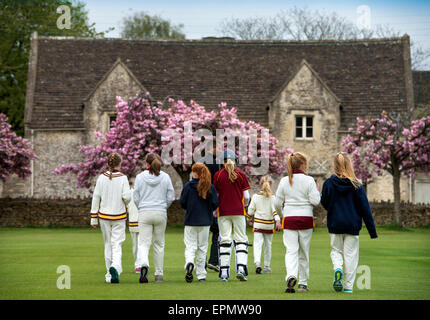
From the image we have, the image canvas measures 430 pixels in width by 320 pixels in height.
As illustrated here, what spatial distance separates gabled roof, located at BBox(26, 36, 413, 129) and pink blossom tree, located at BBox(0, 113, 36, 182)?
4.34 m

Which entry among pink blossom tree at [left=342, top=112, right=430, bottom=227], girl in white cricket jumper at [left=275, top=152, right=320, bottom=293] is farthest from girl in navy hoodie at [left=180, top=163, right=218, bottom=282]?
pink blossom tree at [left=342, top=112, right=430, bottom=227]

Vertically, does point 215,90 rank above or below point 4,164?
above

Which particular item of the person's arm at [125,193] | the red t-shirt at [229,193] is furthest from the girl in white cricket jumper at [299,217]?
the person's arm at [125,193]

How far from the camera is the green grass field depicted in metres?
10.3

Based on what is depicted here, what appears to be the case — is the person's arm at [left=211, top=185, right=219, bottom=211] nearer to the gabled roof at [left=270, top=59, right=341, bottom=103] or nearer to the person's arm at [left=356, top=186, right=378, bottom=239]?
the person's arm at [left=356, top=186, right=378, bottom=239]

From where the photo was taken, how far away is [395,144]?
31.8 m

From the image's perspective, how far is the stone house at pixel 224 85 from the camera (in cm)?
3912

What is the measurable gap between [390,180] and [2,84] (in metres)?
27.9

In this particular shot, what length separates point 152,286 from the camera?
1142 cm

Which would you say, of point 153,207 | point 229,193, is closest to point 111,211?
point 153,207
